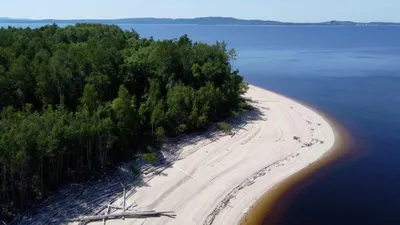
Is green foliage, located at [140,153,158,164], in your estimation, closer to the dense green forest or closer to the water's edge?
the dense green forest

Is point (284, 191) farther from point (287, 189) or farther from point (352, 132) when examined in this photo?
point (352, 132)

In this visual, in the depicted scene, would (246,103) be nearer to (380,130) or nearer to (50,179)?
(380,130)

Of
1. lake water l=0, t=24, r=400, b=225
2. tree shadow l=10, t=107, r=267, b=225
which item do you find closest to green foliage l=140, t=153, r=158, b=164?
tree shadow l=10, t=107, r=267, b=225

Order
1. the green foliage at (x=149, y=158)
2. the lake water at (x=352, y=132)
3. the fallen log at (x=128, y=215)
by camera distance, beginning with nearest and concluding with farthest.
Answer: the fallen log at (x=128, y=215) < the lake water at (x=352, y=132) < the green foliage at (x=149, y=158)

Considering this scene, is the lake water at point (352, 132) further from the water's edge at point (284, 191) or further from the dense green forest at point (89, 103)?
the dense green forest at point (89, 103)

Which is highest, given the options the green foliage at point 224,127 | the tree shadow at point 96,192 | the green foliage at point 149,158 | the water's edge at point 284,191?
the green foliage at point 224,127

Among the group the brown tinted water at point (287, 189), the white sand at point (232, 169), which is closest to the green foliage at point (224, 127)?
the white sand at point (232, 169)

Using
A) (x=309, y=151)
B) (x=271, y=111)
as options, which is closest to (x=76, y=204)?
(x=309, y=151)
